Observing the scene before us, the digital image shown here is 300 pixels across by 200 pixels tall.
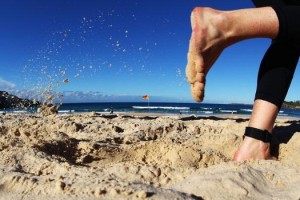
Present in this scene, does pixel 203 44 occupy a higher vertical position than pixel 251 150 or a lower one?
higher

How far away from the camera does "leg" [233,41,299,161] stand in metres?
Result: 2.08

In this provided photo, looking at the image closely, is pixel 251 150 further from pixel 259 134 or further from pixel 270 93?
Answer: pixel 270 93

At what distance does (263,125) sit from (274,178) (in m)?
0.50

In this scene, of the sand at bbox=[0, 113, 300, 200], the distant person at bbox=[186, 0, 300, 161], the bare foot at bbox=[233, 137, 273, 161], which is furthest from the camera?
the bare foot at bbox=[233, 137, 273, 161]

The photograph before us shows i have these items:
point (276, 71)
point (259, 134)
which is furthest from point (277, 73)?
point (259, 134)

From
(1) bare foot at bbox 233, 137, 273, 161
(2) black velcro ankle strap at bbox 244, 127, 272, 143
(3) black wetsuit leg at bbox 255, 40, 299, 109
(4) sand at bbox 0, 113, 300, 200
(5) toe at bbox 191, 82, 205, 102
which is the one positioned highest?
(3) black wetsuit leg at bbox 255, 40, 299, 109

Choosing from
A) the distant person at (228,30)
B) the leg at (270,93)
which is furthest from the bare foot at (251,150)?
the distant person at (228,30)

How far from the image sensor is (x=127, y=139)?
289cm

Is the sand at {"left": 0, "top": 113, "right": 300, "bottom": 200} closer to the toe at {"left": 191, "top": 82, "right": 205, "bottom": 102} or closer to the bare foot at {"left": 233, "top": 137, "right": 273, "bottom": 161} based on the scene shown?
the bare foot at {"left": 233, "top": 137, "right": 273, "bottom": 161}

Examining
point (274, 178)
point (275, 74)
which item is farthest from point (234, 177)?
point (275, 74)

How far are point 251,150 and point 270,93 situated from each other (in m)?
0.34

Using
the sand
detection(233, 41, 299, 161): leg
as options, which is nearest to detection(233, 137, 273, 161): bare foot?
detection(233, 41, 299, 161): leg

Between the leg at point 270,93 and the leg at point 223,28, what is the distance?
0.62 meters

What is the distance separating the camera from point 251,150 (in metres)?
2.08
